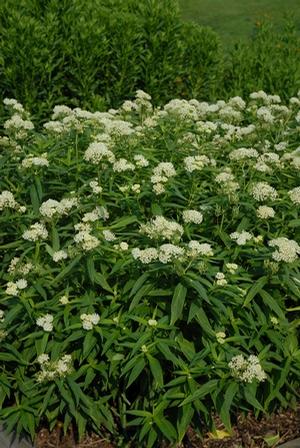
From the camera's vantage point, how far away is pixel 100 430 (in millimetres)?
4094

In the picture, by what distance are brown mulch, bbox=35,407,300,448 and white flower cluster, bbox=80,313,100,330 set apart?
0.88 metres

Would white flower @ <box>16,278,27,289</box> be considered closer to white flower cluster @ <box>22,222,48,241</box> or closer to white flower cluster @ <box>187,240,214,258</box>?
white flower cluster @ <box>22,222,48,241</box>

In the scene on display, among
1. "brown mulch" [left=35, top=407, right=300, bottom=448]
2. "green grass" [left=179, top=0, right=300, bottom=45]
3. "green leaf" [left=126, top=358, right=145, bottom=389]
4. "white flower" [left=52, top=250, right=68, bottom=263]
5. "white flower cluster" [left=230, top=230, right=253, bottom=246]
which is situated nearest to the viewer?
"green leaf" [left=126, top=358, right=145, bottom=389]

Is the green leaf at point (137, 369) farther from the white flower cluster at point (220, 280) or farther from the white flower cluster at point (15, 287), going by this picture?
the white flower cluster at point (15, 287)

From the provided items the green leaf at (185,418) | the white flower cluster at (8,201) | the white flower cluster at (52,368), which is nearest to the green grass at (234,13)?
the white flower cluster at (8,201)

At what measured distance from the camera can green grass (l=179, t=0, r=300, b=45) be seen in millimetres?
16016

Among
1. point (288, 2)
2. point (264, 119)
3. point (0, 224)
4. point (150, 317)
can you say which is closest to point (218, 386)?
point (150, 317)

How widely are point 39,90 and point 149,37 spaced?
1.42m

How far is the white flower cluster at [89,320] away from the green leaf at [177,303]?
41cm

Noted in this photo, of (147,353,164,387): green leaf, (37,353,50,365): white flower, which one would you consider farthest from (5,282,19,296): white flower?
(147,353,164,387): green leaf

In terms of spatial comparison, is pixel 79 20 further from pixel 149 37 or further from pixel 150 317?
pixel 150 317

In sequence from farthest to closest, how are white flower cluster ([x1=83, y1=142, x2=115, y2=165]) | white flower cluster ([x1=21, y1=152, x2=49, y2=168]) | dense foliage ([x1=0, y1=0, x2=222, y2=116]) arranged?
dense foliage ([x1=0, y1=0, x2=222, y2=116]) < white flower cluster ([x1=21, y1=152, x2=49, y2=168]) < white flower cluster ([x1=83, y1=142, x2=115, y2=165])

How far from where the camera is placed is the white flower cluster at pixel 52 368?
3.56m

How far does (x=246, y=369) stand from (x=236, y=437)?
870mm
